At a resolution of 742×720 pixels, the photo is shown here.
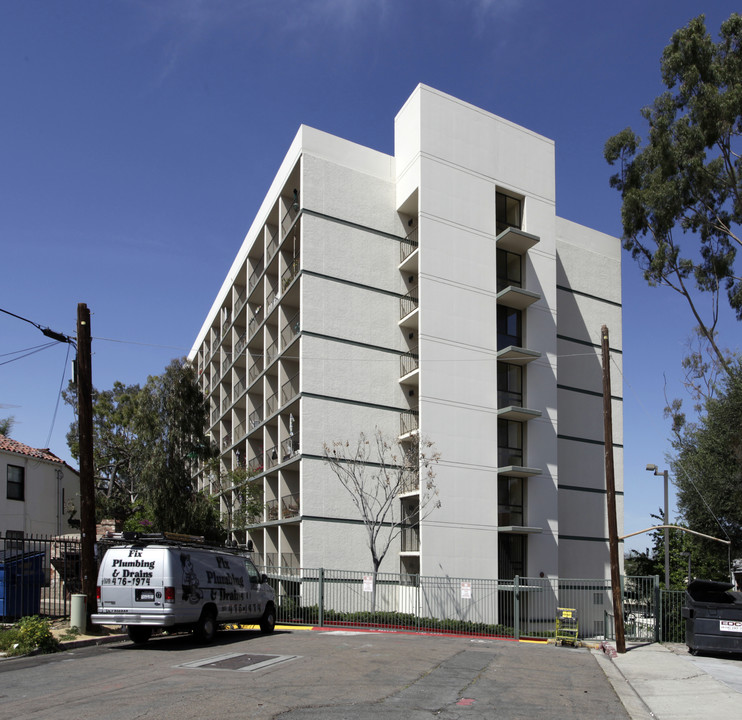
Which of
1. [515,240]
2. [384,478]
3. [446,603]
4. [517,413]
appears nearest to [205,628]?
[446,603]

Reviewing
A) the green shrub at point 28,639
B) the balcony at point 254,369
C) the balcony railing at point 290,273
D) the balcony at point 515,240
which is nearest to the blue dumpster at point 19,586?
the green shrub at point 28,639

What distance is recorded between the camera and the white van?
15961 mm

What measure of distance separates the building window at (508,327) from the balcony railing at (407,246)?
4905 millimetres

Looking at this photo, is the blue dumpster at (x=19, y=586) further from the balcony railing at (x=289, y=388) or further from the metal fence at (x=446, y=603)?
the balcony railing at (x=289, y=388)

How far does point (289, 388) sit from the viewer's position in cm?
3744

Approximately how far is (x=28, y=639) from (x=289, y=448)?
2094 centimetres

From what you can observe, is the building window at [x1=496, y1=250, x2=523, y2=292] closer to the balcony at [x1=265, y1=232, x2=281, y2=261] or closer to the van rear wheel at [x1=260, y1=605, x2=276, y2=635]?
the balcony at [x1=265, y1=232, x2=281, y2=261]

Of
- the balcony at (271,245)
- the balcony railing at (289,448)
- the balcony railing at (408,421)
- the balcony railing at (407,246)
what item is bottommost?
the balcony railing at (289,448)

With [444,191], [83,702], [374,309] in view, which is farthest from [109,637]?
[444,191]

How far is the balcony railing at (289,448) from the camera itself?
34.9 metres

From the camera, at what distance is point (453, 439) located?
107ft

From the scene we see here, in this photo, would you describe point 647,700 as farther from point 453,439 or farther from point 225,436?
point 225,436

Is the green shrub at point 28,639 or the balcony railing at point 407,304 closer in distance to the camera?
the green shrub at point 28,639

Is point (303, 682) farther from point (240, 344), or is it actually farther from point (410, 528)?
point (240, 344)
